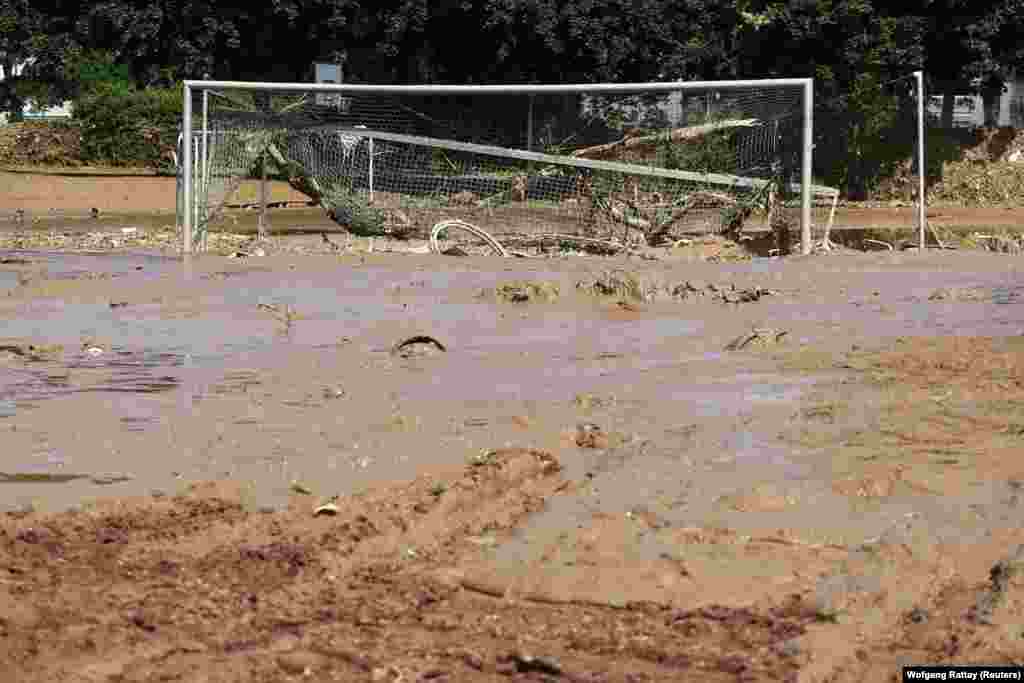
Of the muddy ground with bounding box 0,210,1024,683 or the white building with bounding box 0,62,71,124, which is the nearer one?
the muddy ground with bounding box 0,210,1024,683

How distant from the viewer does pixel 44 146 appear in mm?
39750

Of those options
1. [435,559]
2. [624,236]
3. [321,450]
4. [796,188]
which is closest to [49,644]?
[435,559]

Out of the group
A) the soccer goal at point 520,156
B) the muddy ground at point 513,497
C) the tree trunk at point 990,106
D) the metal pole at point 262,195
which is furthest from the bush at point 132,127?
the muddy ground at point 513,497

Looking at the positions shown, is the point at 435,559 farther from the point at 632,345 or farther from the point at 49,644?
the point at 632,345

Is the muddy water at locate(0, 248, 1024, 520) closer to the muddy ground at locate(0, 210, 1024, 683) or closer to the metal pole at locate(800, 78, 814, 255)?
the muddy ground at locate(0, 210, 1024, 683)

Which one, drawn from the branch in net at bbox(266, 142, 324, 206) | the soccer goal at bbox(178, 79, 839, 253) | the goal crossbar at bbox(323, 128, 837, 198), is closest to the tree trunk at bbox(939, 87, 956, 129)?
the soccer goal at bbox(178, 79, 839, 253)

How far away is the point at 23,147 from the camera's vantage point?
3984 cm

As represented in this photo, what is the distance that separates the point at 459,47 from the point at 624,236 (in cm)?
1903

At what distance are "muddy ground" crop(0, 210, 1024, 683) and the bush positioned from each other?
87.2 feet

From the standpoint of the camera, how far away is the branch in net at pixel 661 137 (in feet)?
67.7

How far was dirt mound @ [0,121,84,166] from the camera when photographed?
39625 mm

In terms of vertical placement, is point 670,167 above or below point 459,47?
below

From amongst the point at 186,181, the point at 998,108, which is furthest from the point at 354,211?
the point at 998,108

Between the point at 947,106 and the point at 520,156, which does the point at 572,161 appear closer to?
the point at 520,156
